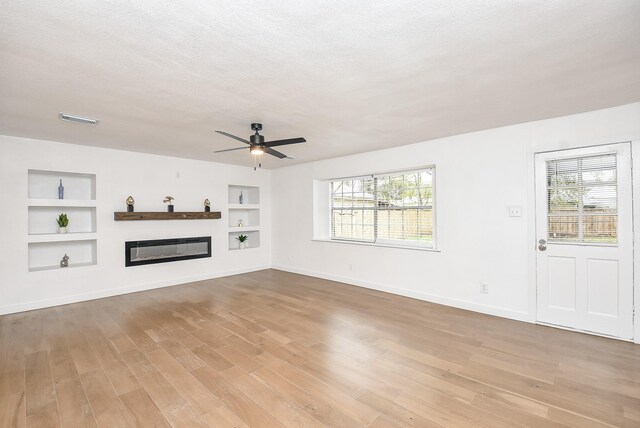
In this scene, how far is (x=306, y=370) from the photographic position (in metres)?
2.58

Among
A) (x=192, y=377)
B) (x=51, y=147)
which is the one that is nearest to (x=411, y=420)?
(x=192, y=377)

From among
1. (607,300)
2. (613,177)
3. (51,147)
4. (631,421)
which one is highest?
(51,147)

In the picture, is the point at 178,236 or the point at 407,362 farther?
Answer: the point at 178,236

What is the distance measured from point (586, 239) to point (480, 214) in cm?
113

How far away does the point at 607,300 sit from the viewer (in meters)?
3.22

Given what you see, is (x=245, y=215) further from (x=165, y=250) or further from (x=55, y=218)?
(x=55, y=218)

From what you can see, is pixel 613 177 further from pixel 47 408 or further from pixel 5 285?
pixel 5 285

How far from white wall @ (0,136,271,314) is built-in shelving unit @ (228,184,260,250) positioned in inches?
12.1

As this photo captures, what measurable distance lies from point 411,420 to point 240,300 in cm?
329

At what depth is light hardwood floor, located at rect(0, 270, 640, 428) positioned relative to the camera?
2.02 m

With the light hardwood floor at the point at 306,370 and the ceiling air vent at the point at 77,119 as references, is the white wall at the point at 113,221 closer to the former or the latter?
the light hardwood floor at the point at 306,370

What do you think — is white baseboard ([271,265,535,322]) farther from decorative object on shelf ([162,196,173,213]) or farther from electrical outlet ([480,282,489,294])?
decorative object on shelf ([162,196,173,213])

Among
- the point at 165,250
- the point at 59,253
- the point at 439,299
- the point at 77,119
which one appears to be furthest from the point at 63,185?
the point at 439,299

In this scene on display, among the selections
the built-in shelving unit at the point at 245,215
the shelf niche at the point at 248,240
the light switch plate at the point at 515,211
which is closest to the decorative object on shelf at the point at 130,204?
the built-in shelving unit at the point at 245,215
